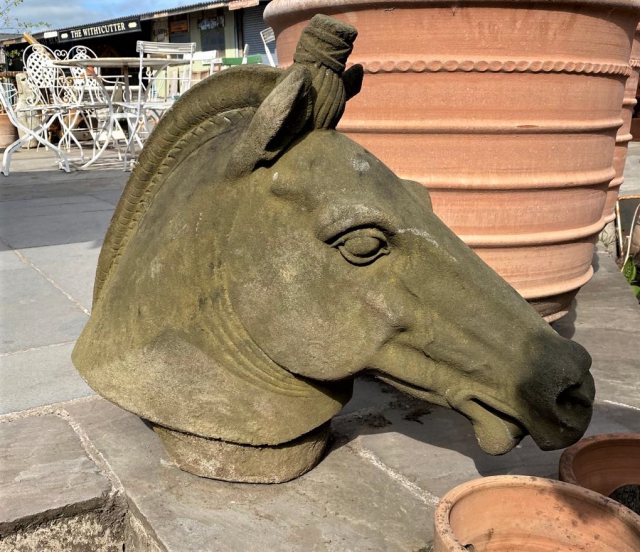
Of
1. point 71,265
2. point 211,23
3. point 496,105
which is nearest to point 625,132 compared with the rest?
point 496,105

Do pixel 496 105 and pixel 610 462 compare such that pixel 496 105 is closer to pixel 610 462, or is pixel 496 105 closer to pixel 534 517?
pixel 610 462

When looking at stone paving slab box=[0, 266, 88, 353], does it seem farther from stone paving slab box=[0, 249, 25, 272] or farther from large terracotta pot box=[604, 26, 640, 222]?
large terracotta pot box=[604, 26, 640, 222]

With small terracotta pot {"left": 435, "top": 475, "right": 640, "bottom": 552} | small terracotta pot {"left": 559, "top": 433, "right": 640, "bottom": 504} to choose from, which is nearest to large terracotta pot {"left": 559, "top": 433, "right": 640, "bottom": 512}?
small terracotta pot {"left": 559, "top": 433, "right": 640, "bottom": 504}

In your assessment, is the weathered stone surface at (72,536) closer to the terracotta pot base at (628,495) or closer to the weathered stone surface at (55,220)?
the terracotta pot base at (628,495)

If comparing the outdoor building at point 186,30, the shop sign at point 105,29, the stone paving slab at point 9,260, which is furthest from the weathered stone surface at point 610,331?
the shop sign at point 105,29

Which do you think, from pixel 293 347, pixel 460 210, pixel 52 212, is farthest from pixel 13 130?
pixel 293 347

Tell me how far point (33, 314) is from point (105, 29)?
17.9 metres

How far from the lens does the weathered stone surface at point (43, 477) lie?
1.69m

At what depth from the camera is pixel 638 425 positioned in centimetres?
231

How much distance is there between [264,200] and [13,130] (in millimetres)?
11066

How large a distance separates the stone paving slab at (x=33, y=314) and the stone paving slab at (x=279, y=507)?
1.08 m

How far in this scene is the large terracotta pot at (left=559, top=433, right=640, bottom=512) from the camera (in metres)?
1.79

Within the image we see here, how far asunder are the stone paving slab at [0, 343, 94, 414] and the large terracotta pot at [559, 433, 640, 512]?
5.07 feet

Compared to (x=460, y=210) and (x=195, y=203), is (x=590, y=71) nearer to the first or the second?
(x=460, y=210)
